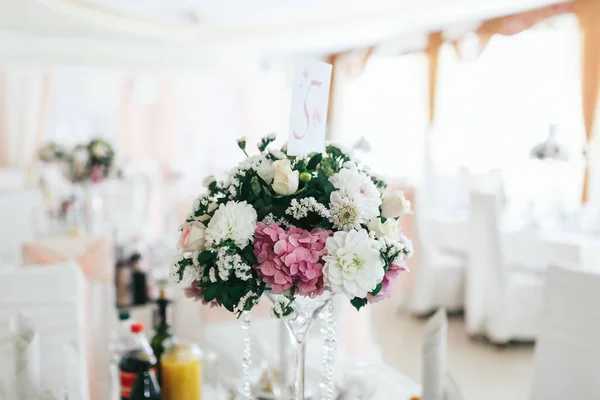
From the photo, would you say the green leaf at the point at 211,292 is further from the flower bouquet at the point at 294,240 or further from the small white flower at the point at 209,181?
the small white flower at the point at 209,181

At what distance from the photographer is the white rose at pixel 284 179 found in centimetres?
96

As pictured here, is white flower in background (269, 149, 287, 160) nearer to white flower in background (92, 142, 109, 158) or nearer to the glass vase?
the glass vase

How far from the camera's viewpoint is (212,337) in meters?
1.76

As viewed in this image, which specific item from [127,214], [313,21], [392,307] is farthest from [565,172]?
[127,214]

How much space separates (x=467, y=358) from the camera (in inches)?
140

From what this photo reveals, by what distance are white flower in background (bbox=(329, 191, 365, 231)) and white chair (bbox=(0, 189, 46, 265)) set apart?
123 inches

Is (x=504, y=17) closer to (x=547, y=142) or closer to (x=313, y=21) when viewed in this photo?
(x=313, y=21)

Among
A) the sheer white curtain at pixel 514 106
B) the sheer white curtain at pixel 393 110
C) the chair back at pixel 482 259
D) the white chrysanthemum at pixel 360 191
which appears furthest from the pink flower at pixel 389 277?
the sheer white curtain at pixel 393 110

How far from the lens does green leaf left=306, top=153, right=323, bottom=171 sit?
3.39ft

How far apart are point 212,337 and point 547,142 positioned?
2472 mm

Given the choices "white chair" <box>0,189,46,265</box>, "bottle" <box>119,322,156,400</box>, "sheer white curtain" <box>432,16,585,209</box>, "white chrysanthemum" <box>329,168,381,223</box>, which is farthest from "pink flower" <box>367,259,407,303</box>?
"sheer white curtain" <box>432,16,585,209</box>

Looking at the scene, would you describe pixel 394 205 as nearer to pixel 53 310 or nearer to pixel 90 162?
pixel 53 310

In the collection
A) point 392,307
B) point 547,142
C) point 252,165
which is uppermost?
point 547,142

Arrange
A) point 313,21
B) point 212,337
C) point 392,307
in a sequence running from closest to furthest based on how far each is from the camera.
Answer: point 212,337 < point 392,307 < point 313,21
